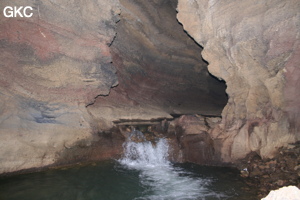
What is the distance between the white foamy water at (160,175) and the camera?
17.2ft

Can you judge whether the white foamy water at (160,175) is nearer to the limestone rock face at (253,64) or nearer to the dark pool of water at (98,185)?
the dark pool of water at (98,185)

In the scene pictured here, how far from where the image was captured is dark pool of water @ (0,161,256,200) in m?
4.90

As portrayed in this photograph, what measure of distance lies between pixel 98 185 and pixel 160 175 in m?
1.90

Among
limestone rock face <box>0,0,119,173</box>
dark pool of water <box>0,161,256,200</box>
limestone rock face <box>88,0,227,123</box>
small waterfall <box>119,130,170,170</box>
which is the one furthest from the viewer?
limestone rock face <box>88,0,227,123</box>

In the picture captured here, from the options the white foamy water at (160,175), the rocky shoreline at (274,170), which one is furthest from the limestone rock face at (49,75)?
the rocky shoreline at (274,170)

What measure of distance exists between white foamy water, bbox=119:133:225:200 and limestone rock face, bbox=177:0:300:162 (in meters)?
1.84

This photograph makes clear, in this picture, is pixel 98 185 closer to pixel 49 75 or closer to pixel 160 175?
pixel 160 175

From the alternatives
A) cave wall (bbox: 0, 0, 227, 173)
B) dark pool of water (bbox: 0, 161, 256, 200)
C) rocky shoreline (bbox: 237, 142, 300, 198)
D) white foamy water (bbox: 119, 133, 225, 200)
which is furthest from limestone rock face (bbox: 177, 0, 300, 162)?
cave wall (bbox: 0, 0, 227, 173)

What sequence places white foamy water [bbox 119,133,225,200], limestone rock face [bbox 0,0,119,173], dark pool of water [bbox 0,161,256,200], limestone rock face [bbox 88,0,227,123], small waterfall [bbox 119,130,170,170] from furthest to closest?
limestone rock face [bbox 88,0,227,123] < small waterfall [bbox 119,130,170,170] < limestone rock face [bbox 0,0,119,173] < white foamy water [bbox 119,133,225,200] < dark pool of water [bbox 0,161,256,200]

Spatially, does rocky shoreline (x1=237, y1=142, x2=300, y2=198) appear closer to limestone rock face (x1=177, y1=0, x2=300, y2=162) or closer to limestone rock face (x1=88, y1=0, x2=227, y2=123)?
limestone rock face (x1=177, y1=0, x2=300, y2=162)

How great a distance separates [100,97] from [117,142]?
2.17 m

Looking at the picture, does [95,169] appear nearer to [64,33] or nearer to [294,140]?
[64,33]

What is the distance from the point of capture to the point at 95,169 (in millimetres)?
6395

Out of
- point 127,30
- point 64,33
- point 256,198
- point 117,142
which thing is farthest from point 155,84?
point 256,198
